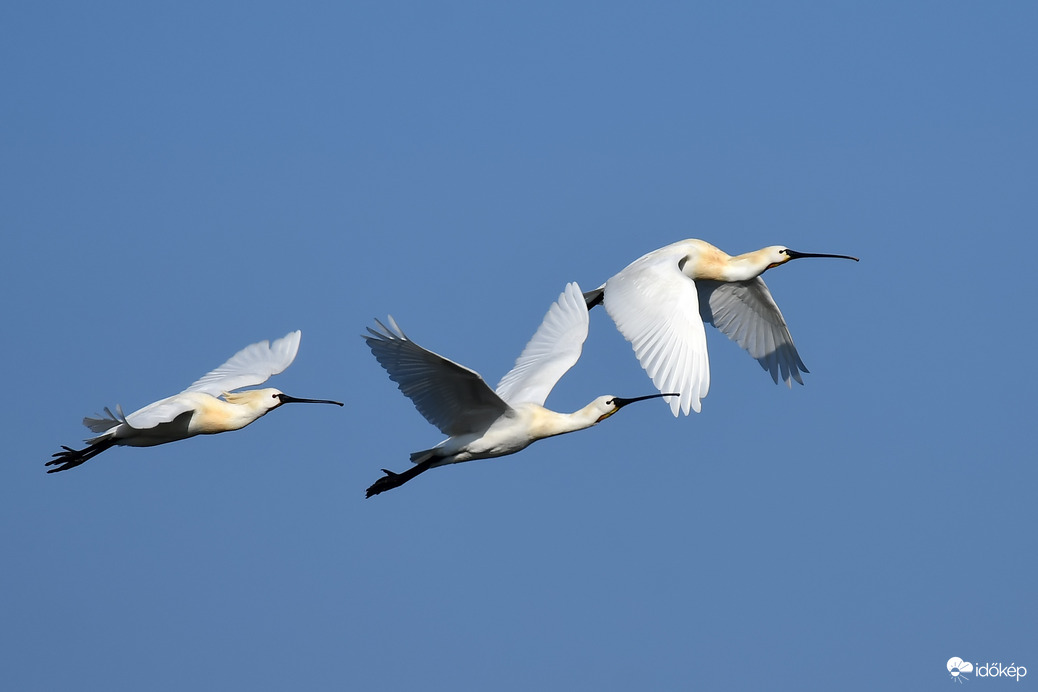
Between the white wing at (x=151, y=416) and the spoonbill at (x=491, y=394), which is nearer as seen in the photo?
the spoonbill at (x=491, y=394)

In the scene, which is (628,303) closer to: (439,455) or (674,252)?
(674,252)

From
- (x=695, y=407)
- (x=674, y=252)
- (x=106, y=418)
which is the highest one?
(x=674, y=252)

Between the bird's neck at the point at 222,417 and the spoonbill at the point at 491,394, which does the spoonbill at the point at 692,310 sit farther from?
the bird's neck at the point at 222,417

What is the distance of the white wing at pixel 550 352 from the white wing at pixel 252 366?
375 centimetres

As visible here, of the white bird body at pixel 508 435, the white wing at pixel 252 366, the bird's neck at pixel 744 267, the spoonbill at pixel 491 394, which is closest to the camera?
the spoonbill at pixel 491 394

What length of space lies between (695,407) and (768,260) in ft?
20.8

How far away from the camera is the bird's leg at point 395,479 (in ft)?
65.5

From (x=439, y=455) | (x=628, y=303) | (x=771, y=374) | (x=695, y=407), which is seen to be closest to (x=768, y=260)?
(x=771, y=374)

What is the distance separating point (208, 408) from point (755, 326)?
916cm

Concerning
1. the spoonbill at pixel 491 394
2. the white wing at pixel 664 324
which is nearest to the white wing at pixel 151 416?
the spoonbill at pixel 491 394

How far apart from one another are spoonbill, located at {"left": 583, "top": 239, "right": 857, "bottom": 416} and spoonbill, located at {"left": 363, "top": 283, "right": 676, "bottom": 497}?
52 centimetres

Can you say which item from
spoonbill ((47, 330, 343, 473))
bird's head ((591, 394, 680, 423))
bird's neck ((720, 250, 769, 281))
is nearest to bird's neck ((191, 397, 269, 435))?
spoonbill ((47, 330, 343, 473))

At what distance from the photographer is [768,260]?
25859 millimetres

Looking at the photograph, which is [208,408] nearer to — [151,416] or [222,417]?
[222,417]
